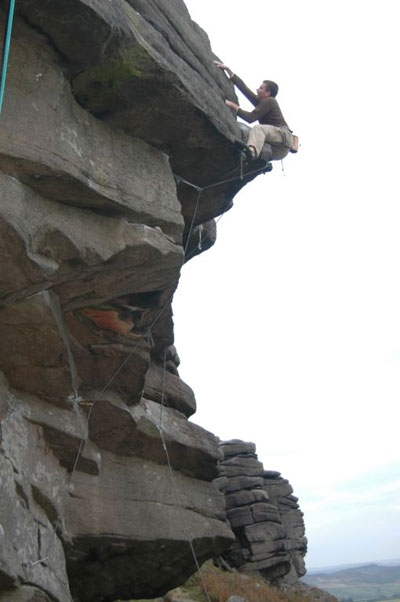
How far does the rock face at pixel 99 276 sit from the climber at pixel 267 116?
655 mm

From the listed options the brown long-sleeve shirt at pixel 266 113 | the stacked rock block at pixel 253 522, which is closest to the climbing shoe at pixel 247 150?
the brown long-sleeve shirt at pixel 266 113

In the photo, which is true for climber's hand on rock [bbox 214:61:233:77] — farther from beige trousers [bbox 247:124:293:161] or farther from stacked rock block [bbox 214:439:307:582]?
stacked rock block [bbox 214:439:307:582]

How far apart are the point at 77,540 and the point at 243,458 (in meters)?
19.1

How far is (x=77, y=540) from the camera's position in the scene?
10188 millimetres

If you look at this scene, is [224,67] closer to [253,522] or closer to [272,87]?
[272,87]

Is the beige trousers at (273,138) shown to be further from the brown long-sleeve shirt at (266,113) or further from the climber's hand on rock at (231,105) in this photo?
the climber's hand on rock at (231,105)

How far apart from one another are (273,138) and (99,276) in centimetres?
475

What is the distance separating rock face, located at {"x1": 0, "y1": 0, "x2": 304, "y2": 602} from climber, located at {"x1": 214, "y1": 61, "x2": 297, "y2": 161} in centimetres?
65

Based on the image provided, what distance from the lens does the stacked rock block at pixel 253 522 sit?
26.0 meters

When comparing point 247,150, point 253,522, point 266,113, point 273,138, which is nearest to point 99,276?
point 247,150

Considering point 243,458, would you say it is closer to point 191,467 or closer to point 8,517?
point 191,467

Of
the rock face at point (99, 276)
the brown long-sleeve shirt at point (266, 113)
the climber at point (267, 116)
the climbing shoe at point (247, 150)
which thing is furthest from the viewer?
the brown long-sleeve shirt at point (266, 113)

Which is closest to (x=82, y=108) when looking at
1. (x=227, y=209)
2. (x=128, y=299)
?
(x=128, y=299)

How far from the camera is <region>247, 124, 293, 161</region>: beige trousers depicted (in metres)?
11.2
